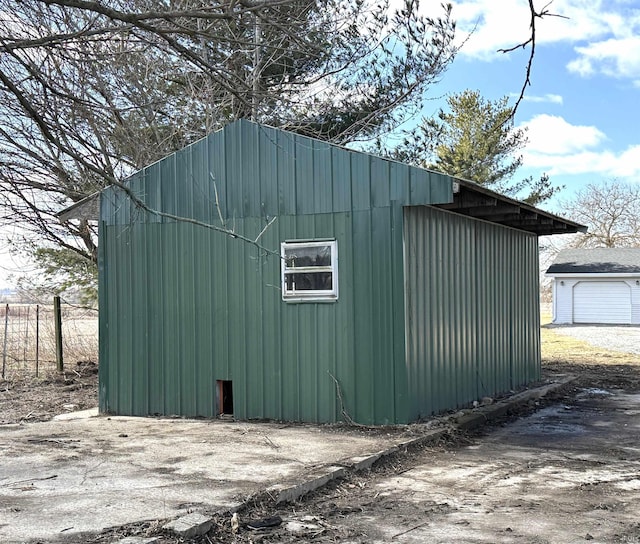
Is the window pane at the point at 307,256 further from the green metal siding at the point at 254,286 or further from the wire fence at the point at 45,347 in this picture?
the wire fence at the point at 45,347

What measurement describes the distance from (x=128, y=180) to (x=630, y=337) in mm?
20091

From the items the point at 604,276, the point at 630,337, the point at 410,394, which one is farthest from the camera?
the point at 604,276

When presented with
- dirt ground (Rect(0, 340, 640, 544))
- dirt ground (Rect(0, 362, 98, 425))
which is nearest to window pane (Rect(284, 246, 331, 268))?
dirt ground (Rect(0, 340, 640, 544))

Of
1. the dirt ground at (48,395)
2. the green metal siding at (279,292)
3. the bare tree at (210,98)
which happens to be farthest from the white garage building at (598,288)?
the dirt ground at (48,395)

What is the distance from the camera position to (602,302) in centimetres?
3328

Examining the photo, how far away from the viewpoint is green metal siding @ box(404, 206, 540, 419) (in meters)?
8.79

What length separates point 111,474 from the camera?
6.42 metres

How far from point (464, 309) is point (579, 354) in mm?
10358

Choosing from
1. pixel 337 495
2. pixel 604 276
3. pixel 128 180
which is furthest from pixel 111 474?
pixel 604 276

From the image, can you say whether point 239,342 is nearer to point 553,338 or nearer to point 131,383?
point 131,383

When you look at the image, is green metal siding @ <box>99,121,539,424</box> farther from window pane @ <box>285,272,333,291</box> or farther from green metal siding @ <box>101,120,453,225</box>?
window pane @ <box>285,272,333,291</box>

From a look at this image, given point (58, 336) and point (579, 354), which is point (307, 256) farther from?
point (579, 354)

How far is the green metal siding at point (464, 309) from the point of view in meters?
8.79

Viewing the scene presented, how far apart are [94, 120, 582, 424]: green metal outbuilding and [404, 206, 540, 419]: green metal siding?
4 cm
